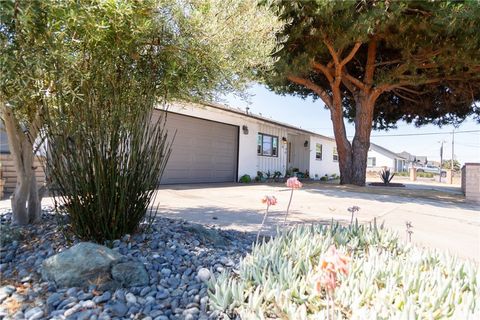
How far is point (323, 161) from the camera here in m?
22.8

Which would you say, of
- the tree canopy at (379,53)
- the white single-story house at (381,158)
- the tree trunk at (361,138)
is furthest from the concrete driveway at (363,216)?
the white single-story house at (381,158)

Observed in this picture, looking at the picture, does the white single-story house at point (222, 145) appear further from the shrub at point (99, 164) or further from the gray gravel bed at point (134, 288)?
the shrub at point (99, 164)

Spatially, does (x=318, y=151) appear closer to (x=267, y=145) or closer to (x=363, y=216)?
(x=267, y=145)

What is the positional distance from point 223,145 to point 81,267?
11.3 metres

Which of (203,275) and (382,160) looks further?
(382,160)

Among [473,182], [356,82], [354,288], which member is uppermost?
[356,82]

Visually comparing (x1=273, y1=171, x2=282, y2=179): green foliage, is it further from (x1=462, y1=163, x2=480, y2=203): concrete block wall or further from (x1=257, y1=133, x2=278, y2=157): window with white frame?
(x1=462, y1=163, x2=480, y2=203): concrete block wall

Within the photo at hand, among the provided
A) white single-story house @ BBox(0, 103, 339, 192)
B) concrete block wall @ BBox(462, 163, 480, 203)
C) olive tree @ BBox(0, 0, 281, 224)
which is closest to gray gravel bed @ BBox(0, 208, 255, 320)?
olive tree @ BBox(0, 0, 281, 224)

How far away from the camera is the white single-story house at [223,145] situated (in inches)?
447

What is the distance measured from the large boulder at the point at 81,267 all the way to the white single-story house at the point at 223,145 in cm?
674

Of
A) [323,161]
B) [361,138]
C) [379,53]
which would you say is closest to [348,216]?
[361,138]

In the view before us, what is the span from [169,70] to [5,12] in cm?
150

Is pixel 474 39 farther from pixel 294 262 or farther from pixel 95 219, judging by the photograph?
pixel 95 219

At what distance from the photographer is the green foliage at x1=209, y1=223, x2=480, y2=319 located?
5.81ft
